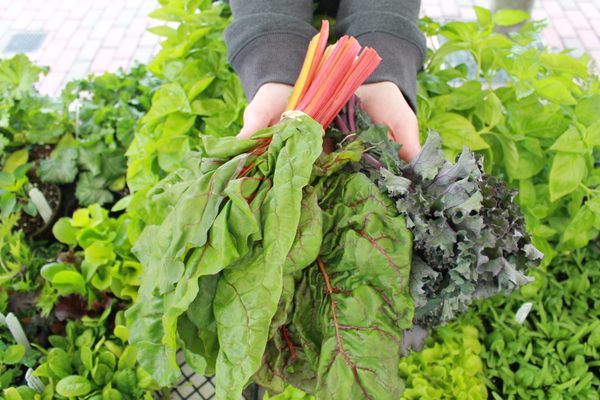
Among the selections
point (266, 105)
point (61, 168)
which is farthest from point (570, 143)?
point (61, 168)

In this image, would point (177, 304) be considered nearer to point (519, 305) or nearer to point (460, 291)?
point (460, 291)

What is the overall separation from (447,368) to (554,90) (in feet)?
2.37

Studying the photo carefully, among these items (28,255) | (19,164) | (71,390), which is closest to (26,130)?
(19,164)

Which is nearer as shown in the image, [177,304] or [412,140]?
[177,304]

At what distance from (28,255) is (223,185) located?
3.06 feet

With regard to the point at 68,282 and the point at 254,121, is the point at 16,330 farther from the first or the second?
the point at 254,121

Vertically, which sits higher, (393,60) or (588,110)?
(393,60)

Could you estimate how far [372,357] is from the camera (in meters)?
0.75

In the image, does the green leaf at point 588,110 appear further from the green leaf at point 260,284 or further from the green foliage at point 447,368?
the green leaf at point 260,284

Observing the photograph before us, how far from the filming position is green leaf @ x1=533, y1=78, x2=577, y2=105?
1.15 metres

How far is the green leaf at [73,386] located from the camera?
1.06m

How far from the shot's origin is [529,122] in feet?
4.13

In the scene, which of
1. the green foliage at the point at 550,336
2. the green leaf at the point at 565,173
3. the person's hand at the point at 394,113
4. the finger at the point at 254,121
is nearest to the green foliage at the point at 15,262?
the finger at the point at 254,121

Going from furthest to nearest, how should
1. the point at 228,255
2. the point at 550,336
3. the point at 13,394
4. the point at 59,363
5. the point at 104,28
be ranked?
1. the point at 104,28
2. the point at 550,336
3. the point at 59,363
4. the point at 13,394
5. the point at 228,255
